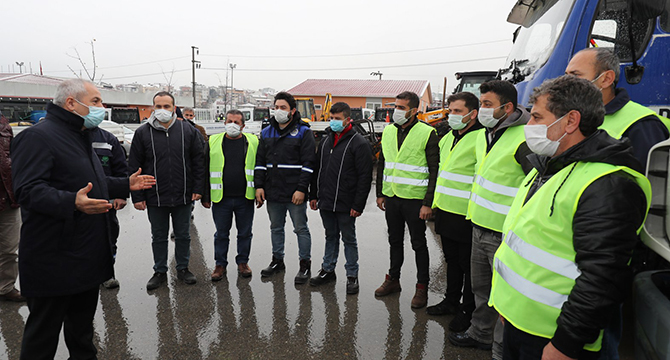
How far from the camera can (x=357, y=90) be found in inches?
1631

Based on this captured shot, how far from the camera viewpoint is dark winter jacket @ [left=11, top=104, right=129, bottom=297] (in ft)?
7.51

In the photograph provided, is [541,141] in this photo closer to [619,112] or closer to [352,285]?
[619,112]

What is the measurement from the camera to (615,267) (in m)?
1.42

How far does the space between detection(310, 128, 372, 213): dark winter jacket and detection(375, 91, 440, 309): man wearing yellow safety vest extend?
22cm

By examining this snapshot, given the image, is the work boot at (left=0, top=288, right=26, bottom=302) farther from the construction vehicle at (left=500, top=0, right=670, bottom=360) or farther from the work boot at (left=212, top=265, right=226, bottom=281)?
the construction vehicle at (left=500, top=0, right=670, bottom=360)

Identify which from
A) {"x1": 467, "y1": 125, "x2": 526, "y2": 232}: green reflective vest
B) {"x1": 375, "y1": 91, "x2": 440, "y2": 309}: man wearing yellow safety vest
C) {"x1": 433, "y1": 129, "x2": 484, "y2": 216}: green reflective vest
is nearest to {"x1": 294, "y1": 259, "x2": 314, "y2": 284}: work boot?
{"x1": 375, "y1": 91, "x2": 440, "y2": 309}: man wearing yellow safety vest

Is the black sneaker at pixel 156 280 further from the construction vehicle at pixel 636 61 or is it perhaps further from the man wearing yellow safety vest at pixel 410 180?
the construction vehicle at pixel 636 61

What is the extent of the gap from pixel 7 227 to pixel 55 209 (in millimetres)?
2264

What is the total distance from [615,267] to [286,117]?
3484 millimetres

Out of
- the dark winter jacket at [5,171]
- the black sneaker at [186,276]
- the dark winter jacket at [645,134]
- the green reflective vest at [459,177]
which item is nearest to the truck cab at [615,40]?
the green reflective vest at [459,177]

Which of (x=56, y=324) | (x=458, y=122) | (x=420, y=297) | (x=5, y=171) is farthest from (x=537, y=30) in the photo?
(x=5, y=171)

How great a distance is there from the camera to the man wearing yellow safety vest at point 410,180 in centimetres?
372

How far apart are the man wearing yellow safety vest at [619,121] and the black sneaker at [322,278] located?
2.86m

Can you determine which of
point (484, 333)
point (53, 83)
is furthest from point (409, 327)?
point (53, 83)
